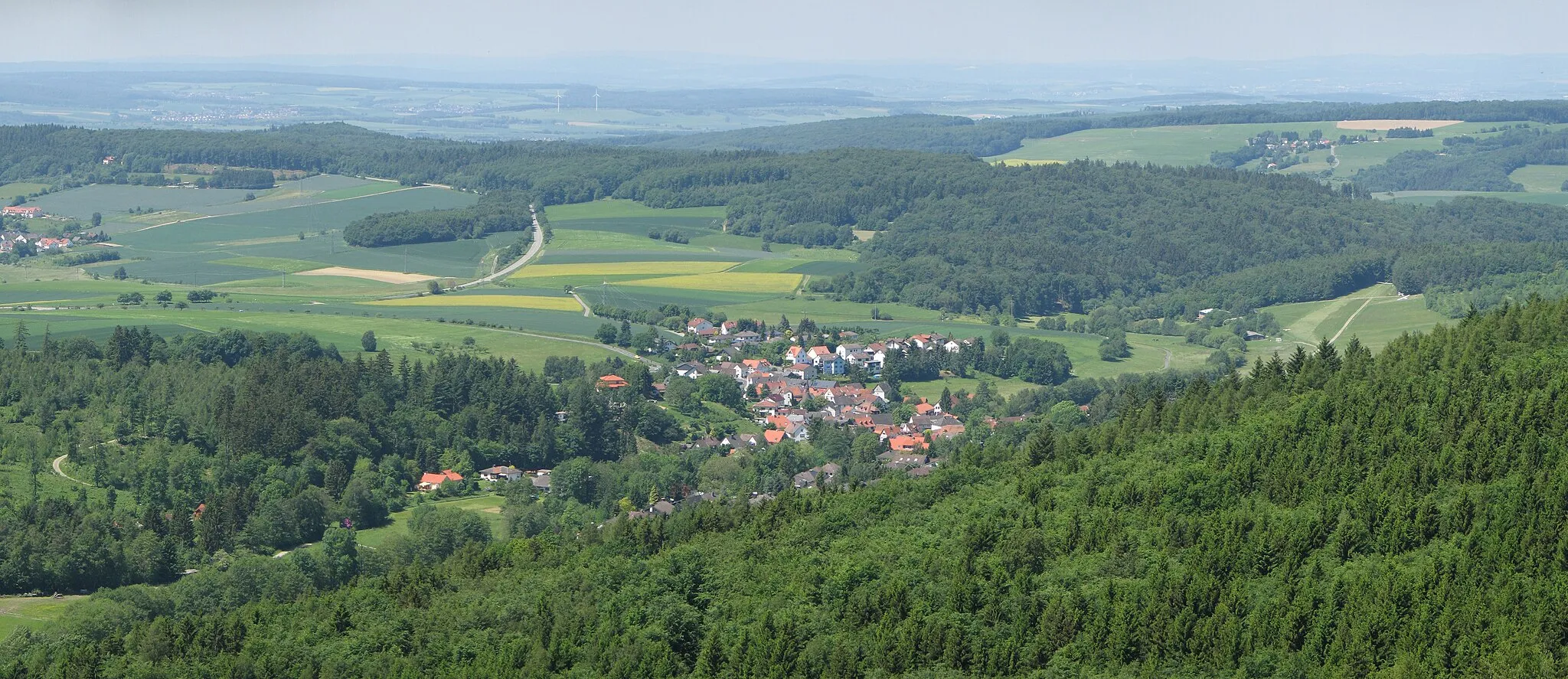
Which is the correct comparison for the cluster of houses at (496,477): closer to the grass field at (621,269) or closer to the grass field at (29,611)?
the grass field at (29,611)

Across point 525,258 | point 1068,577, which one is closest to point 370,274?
point 525,258

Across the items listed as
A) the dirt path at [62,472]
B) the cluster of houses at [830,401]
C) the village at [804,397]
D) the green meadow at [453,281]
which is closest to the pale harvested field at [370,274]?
the green meadow at [453,281]

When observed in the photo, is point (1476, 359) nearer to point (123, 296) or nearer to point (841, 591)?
point (841, 591)

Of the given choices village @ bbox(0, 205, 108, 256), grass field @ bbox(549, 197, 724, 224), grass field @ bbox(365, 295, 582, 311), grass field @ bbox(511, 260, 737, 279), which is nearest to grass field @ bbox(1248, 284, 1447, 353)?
grass field @ bbox(511, 260, 737, 279)

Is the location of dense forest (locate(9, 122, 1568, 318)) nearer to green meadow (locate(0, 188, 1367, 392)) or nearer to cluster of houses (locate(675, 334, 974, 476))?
green meadow (locate(0, 188, 1367, 392))

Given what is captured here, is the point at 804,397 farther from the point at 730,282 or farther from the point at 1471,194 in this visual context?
the point at 1471,194

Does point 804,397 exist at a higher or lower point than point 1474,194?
lower
